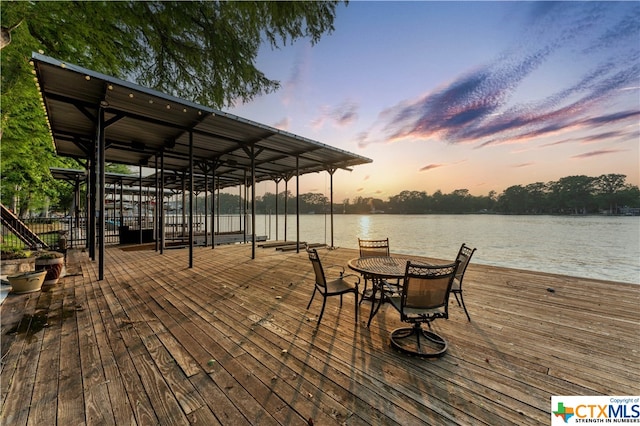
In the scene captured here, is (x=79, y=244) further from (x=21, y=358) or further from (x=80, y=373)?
(x=80, y=373)

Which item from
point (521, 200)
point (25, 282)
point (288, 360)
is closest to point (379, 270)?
point (288, 360)

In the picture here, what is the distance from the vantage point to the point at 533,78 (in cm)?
786

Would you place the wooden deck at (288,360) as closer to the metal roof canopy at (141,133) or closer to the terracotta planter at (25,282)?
the terracotta planter at (25,282)

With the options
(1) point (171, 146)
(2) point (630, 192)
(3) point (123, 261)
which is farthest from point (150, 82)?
(2) point (630, 192)

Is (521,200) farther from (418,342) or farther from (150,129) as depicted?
(150,129)

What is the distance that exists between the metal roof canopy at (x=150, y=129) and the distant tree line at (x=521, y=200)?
57.2 feet

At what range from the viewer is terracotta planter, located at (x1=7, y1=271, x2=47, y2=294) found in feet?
12.8

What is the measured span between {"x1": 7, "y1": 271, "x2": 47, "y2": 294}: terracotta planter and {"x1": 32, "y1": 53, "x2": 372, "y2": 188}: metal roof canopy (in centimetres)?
296

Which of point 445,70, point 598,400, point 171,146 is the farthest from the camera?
point 445,70

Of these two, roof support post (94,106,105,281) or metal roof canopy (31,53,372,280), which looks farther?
roof support post (94,106,105,281)

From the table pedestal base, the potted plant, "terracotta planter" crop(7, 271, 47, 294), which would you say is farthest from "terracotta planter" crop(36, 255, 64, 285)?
the table pedestal base

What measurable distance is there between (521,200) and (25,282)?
63439 mm

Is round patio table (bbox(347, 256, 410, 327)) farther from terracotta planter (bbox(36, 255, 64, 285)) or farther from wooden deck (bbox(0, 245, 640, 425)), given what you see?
terracotta planter (bbox(36, 255, 64, 285))

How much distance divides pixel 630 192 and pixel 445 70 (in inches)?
2152
